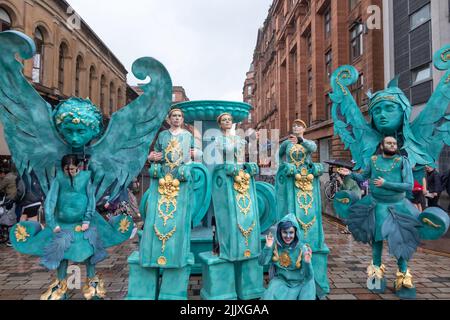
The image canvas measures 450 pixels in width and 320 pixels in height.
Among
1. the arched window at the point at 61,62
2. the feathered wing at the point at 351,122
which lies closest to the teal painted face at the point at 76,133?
the feathered wing at the point at 351,122

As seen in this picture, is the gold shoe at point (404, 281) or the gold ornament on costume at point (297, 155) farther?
the gold ornament on costume at point (297, 155)

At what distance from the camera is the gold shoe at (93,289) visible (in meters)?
3.31

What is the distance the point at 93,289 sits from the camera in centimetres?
334

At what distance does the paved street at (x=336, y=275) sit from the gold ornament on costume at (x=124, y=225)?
2.76ft

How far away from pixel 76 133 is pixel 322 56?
18606mm

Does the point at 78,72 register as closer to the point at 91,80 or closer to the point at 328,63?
the point at 91,80

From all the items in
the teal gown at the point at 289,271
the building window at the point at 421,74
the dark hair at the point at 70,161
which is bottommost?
the teal gown at the point at 289,271

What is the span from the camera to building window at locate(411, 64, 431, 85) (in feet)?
33.4

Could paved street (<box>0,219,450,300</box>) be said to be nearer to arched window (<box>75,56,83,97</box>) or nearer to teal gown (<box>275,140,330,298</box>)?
teal gown (<box>275,140,330,298</box>)

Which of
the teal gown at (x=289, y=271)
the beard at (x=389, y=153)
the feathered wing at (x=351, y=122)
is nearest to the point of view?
the teal gown at (x=289, y=271)

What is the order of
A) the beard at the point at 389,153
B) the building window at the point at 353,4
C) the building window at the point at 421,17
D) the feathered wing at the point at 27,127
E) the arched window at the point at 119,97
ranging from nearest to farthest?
the feathered wing at the point at 27,127
the beard at the point at 389,153
the building window at the point at 421,17
the building window at the point at 353,4
the arched window at the point at 119,97

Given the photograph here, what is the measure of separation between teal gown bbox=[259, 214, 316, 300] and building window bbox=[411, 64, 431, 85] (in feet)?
33.5

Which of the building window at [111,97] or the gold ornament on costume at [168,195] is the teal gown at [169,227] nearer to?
the gold ornament on costume at [168,195]

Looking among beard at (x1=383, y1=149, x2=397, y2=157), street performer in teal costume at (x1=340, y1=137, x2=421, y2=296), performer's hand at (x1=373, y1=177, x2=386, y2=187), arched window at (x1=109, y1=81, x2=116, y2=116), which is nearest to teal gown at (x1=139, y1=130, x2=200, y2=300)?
street performer in teal costume at (x1=340, y1=137, x2=421, y2=296)
